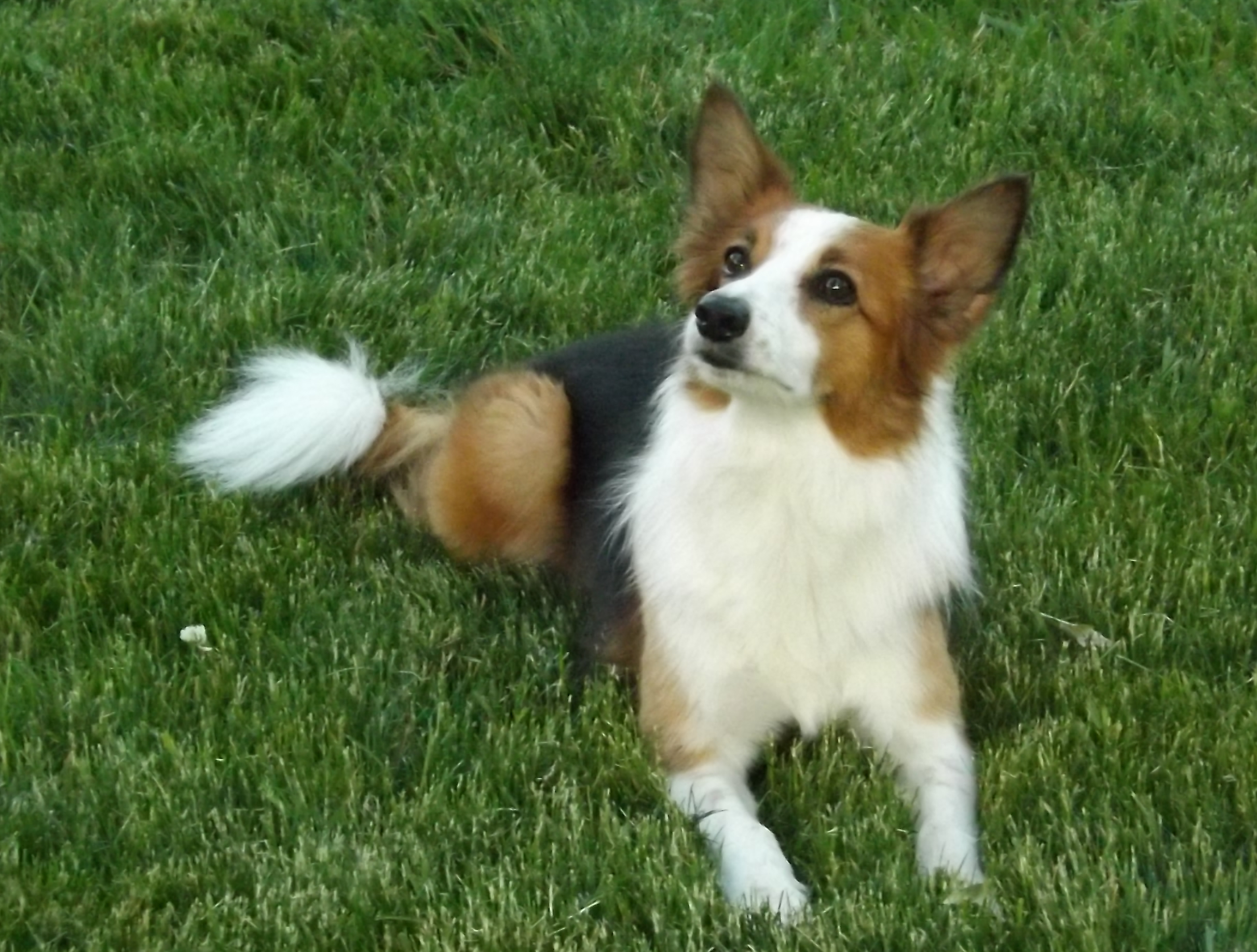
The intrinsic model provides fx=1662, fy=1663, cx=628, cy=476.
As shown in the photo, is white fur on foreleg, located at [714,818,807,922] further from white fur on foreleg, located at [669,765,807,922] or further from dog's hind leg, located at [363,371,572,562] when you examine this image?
dog's hind leg, located at [363,371,572,562]

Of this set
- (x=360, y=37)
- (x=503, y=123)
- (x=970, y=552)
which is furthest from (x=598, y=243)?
(x=970, y=552)

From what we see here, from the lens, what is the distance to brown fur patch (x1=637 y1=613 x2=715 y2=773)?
10.9ft

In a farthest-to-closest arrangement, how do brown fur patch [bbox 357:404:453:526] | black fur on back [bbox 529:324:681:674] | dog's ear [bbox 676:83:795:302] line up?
brown fur patch [bbox 357:404:453:526], black fur on back [bbox 529:324:681:674], dog's ear [bbox 676:83:795:302]

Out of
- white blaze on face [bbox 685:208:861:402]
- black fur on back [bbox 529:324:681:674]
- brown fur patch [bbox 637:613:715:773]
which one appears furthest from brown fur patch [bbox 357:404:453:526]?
white blaze on face [bbox 685:208:861:402]

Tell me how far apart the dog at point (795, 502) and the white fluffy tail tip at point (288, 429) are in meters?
0.93

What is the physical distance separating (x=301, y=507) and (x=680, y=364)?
1372 mm

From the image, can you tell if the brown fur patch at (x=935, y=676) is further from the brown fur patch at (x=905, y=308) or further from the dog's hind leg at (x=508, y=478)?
the dog's hind leg at (x=508, y=478)

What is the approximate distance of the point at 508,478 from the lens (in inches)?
168

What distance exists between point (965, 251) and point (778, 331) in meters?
0.49

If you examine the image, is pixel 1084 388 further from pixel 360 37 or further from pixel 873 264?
pixel 360 37

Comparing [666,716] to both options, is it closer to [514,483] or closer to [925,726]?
[925,726]

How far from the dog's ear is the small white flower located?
1.31m

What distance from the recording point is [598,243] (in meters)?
5.38

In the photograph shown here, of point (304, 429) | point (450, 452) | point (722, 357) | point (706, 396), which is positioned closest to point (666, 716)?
point (706, 396)
